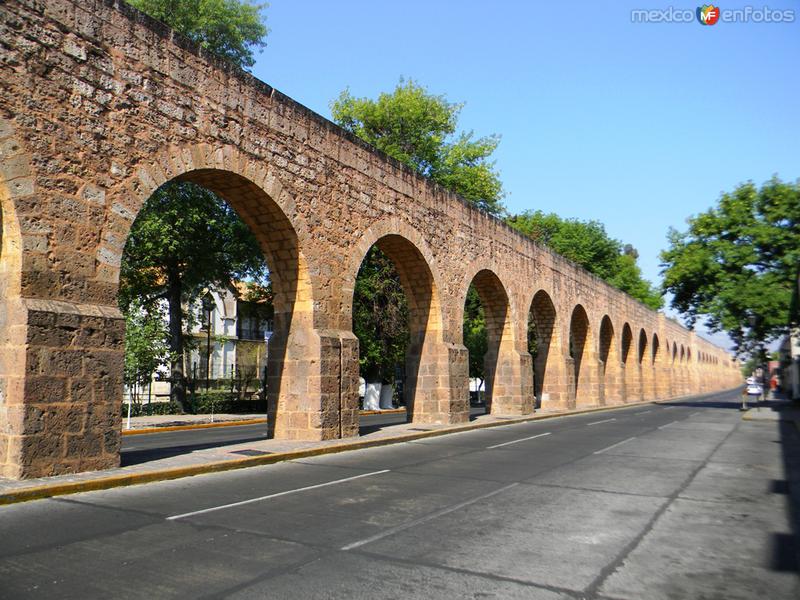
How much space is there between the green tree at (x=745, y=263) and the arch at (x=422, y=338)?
1607cm

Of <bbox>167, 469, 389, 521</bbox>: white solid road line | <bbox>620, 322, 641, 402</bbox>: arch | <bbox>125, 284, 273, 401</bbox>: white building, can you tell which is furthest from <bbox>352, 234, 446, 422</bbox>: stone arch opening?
<bbox>125, 284, 273, 401</bbox>: white building

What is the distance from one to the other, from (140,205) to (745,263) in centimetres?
2615

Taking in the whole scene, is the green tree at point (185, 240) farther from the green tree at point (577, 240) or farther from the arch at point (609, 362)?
the green tree at point (577, 240)

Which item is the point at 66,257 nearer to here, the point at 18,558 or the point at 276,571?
the point at 18,558

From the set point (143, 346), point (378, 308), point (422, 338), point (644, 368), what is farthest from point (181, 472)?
point (644, 368)

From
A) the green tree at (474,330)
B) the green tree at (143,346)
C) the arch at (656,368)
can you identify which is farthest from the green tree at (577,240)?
the green tree at (143,346)

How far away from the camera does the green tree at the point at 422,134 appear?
116 ft

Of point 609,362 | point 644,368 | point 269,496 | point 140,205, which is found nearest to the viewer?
point 269,496

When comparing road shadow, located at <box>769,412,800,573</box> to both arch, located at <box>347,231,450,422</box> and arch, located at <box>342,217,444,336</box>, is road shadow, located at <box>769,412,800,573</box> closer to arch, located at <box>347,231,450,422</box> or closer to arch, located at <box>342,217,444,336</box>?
arch, located at <box>347,231,450,422</box>

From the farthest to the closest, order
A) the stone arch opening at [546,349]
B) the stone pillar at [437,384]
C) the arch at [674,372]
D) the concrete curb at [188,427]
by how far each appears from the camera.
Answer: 1. the arch at [674,372]
2. the stone arch opening at [546,349]
3. the concrete curb at [188,427]
4. the stone pillar at [437,384]

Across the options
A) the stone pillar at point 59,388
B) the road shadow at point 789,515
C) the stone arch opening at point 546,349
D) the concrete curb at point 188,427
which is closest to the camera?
the road shadow at point 789,515

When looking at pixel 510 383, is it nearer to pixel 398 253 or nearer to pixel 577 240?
pixel 398 253

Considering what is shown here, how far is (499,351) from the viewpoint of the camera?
70.8 ft

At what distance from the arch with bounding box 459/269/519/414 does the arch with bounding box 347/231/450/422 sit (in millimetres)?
4375
